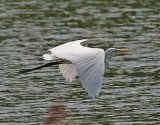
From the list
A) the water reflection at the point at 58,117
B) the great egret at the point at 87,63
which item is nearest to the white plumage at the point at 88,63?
the great egret at the point at 87,63

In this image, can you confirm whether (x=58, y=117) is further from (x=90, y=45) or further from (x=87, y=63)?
(x=90, y=45)

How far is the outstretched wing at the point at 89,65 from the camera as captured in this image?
Result: 329 inches

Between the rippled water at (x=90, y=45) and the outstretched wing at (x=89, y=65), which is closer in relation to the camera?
the outstretched wing at (x=89, y=65)

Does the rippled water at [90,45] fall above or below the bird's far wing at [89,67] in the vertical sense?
below

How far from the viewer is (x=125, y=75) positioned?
1334cm

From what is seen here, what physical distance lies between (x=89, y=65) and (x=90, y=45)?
8097 mm

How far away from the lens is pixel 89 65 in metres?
8.86

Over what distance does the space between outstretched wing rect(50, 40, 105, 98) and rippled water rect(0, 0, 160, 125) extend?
43.5 inches

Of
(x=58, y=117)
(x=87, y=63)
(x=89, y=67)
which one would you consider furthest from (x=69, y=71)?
(x=89, y=67)

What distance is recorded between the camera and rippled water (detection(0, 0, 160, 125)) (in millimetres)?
10273

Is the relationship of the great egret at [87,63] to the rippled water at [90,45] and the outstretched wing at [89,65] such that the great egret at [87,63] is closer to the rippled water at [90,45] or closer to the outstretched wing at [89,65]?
the outstretched wing at [89,65]

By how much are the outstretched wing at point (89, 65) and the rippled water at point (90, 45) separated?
3.62ft

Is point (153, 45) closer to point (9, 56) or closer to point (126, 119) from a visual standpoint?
point (9, 56)

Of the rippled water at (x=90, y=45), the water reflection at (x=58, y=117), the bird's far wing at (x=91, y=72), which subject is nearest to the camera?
the bird's far wing at (x=91, y=72)
